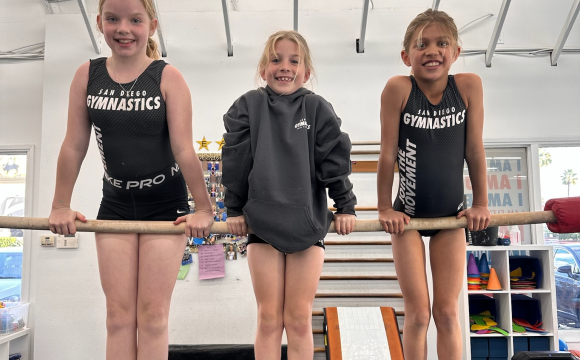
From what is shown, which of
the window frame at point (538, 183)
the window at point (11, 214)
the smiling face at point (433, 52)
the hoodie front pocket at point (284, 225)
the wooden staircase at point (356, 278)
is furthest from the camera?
the window at point (11, 214)

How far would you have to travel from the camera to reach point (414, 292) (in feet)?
6.35

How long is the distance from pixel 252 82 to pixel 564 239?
12.0 ft

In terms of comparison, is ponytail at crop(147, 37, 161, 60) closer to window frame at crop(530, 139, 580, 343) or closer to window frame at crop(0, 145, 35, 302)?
window frame at crop(0, 145, 35, 302)

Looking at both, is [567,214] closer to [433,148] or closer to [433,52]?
[433,148]

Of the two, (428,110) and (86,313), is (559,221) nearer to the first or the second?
(428,110)

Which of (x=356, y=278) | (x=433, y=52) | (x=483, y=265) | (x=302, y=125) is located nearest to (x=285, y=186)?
(x=302, y=125)

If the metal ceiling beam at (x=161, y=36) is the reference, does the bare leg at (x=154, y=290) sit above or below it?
below

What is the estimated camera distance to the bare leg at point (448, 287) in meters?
1.88

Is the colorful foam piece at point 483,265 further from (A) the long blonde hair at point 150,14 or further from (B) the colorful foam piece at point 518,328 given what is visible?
(A) the long blonde hair at point 150,14

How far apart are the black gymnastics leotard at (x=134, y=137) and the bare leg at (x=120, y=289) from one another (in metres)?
0.15

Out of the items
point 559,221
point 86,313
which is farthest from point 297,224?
point 86,313

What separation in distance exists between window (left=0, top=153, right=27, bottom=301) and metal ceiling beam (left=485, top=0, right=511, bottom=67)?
489 centimetres

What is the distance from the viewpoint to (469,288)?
4117 millimetres

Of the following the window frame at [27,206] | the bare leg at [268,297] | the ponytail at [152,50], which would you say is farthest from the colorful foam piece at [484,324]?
the window frame at [27,206]
